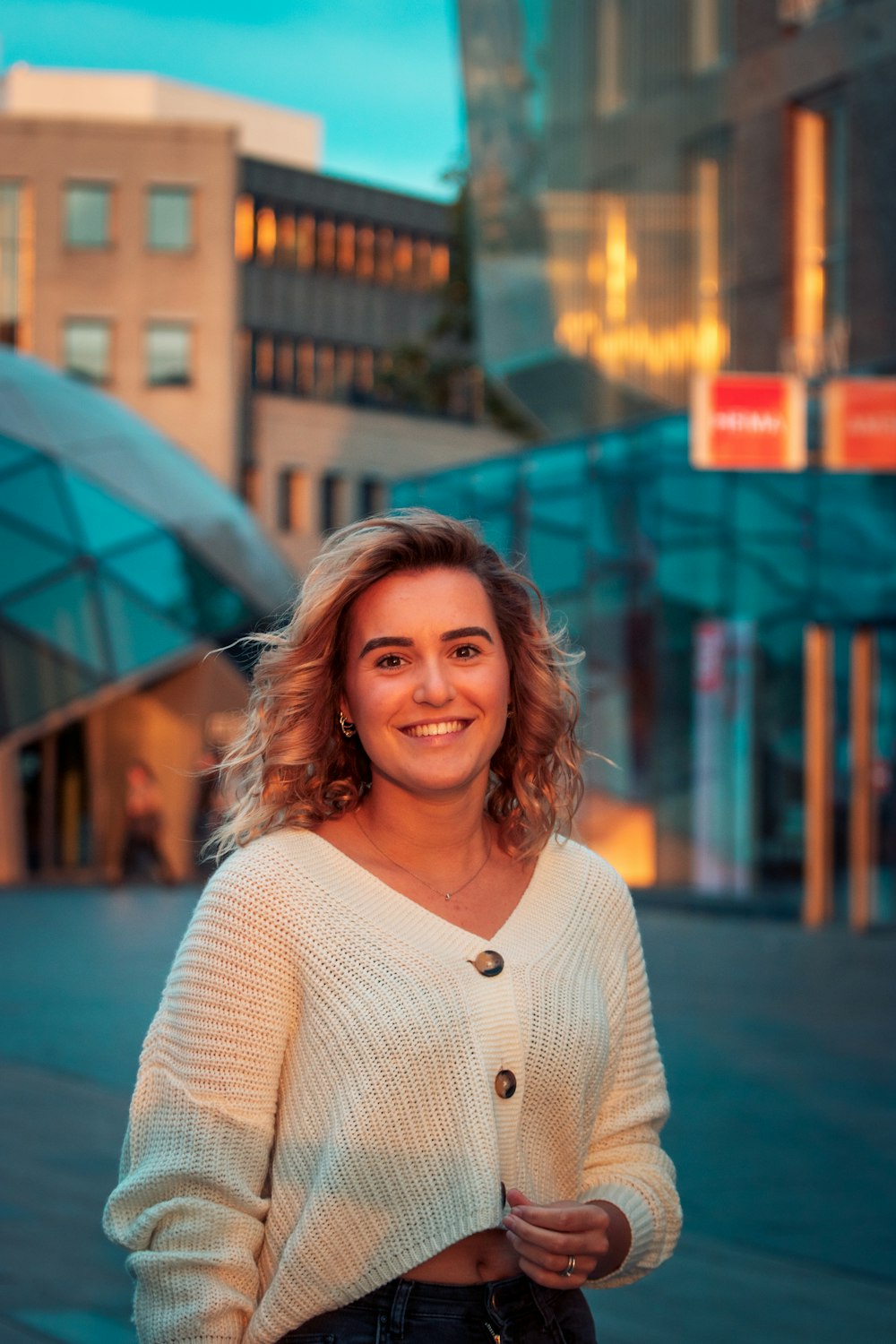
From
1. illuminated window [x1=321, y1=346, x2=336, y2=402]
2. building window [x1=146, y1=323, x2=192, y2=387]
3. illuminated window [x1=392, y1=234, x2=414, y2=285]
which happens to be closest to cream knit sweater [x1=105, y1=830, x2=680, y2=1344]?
building window [x1=146, y1=323, x2=192, y2=387]

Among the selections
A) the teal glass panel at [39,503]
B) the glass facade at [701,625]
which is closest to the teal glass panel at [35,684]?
the teal glass panel at [39,503]

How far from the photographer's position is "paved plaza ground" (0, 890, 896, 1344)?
578cm

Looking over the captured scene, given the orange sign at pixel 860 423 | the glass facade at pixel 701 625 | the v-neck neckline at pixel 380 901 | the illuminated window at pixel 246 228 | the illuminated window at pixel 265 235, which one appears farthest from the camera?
the illuminated window at pixel 265 235

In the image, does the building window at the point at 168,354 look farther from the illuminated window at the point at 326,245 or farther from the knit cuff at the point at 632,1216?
the knit cuff at the point at 632,1216

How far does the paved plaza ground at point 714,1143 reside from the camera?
5777mm

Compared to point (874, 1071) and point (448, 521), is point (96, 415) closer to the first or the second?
point (874, 1071)

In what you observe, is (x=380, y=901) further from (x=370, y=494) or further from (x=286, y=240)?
(x=286, y=240)

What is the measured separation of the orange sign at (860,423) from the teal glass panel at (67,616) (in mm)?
15333

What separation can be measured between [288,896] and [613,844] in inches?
823

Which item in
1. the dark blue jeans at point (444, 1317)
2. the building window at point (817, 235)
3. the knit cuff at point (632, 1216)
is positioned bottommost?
the dark blue jeans at point (444, 1317)

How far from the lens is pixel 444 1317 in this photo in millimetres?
2617

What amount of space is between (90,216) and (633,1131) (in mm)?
53200

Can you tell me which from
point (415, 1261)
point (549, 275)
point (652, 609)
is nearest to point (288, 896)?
→ point (415, 1261)

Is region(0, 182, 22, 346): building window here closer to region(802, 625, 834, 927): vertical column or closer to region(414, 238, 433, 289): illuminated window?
region(414, 238, 433, 289): illuminated window
